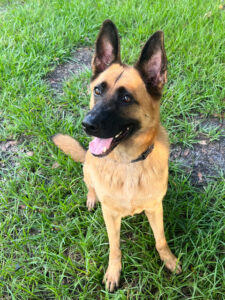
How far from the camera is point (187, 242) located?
2.41 meters

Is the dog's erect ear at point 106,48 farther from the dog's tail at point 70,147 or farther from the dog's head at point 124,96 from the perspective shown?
the dog's tail at point 70,147

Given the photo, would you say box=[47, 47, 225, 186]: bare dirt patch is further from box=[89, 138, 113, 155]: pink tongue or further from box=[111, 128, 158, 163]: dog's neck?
box=[89, 138, 113, 155]: pink tongue

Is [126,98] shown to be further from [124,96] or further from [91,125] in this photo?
[91,125]

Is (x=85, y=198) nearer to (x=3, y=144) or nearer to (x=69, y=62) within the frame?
(x=3, y=144)

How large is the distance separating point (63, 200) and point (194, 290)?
1418 millimetres

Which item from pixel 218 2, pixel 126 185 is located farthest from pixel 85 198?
pixel 218 2

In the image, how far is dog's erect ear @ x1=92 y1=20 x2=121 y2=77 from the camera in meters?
1.87

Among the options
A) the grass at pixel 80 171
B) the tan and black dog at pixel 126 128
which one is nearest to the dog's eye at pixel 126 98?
the tan and black dog at pixel 126 128

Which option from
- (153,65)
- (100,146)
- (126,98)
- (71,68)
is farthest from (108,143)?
(71,68)

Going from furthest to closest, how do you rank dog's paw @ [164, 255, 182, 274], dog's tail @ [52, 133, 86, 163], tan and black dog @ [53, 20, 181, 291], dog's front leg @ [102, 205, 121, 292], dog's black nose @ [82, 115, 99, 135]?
dog's tail @ [52, 133, 86, 163] → dog's paw @ [164, 255, 182, 274] → dog's front leg @ [102, 205, 121, 292] → tan and black dog @ [53, 20, 181, 291] → dog's black nose @ [82, 115, 99, 135]

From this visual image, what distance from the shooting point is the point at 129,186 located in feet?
6.27

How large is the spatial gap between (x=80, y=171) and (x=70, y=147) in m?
0.30

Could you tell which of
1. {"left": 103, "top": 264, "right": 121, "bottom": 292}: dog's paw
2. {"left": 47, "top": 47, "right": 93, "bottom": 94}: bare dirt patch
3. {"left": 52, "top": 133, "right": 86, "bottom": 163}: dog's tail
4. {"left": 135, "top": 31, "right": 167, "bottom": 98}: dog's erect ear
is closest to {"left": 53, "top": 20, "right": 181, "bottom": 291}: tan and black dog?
{"left": 135, "top": 31, "right": 167, "bottom": 98}: dog's erect ear

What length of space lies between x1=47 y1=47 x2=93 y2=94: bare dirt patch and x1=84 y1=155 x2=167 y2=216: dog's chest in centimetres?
230
